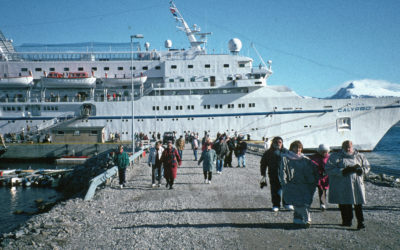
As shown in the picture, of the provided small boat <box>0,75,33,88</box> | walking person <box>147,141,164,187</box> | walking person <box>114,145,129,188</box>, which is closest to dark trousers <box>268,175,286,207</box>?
walking person <box>147,141,164,187</box>

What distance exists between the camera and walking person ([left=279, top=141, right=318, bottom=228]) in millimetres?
5215

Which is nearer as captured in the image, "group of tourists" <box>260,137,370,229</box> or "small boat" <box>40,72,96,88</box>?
"group of tourists" <box>260,137,370,229</box>

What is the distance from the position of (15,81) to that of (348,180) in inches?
1392

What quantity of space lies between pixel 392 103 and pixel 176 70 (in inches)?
818

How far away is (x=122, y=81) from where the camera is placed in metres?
31.4

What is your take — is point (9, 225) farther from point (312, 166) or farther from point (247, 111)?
point (247, 111)

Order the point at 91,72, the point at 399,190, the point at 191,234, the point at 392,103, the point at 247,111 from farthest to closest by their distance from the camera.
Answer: the point at 91,72
the point at 247,111
the point at 392,103
the point at 399,190
the point at 191,234

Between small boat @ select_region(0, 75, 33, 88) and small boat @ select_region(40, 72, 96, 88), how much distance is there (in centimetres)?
183

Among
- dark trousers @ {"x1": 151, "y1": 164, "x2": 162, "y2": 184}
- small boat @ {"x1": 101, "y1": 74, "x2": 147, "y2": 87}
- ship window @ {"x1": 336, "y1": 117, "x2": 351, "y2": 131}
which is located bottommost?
dark trousers @ {"x1": 151, "y1": 164, "x2": 162, "y2": 184}

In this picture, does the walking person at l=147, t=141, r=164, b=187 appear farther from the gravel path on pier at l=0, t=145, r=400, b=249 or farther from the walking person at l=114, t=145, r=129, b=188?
the gravel path on pier at l=0, t=145, r=400, b=249

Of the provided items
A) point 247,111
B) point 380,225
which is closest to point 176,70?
point 247,111

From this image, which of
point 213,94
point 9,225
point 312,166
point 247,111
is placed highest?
point 213,94

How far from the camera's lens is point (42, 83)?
31.5 metres

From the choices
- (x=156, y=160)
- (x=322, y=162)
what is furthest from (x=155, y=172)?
(x=322, y=162)
